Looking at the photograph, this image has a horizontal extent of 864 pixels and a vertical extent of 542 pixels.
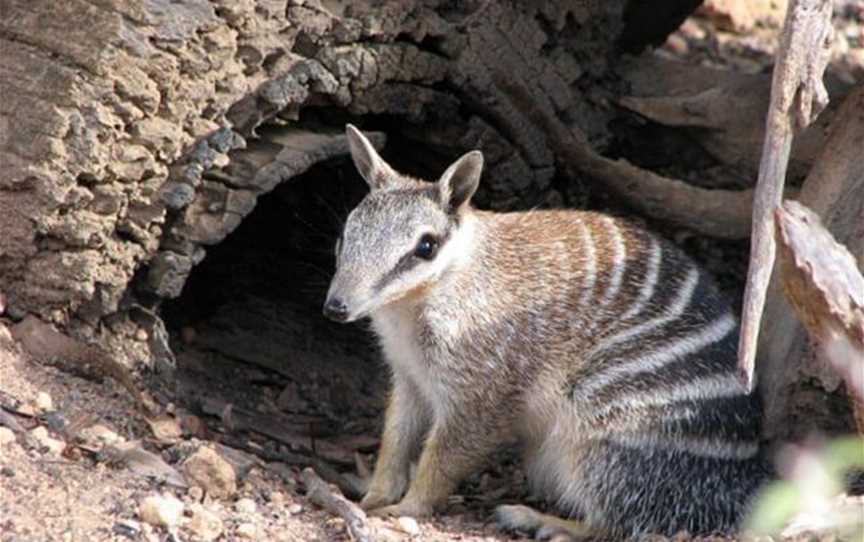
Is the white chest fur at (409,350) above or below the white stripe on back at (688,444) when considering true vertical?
below

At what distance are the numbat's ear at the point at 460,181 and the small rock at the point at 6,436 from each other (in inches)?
75.4

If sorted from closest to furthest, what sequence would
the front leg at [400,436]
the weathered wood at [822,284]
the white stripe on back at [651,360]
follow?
the weathered wood at [822,284]
the white stripe on back at [651,360]
the front leg at [400,436]

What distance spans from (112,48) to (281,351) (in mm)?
2326

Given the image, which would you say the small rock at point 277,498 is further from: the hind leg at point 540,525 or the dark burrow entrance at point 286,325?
the dark burrow entrance at point 286,325

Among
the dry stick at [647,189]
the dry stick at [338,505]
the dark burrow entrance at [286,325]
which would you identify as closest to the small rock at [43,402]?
the dry stick at [338,505]

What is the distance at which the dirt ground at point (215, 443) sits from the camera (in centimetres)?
491

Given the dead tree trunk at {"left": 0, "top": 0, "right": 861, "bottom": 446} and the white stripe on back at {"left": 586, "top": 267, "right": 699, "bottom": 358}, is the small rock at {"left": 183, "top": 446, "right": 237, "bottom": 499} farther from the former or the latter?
the white stripe on back at {"left": 586, "top": 267, "right": 699, "bottom": 358}

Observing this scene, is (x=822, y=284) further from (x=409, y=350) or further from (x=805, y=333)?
(x=409, y=350)

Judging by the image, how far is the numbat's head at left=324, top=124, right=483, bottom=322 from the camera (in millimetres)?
5543

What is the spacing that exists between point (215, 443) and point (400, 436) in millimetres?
842

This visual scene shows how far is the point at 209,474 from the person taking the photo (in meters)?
5.34

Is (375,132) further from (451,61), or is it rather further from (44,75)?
(44,75)

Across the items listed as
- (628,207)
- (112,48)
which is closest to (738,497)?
(628,207)

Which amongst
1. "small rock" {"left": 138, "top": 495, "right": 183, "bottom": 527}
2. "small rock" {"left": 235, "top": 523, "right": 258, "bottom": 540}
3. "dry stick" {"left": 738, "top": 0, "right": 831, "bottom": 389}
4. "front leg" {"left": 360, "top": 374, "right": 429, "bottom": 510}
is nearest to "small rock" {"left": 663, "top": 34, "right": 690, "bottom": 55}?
"front leg" {"left": 360, "top": 374, "right": 429, "bottom": 510}
